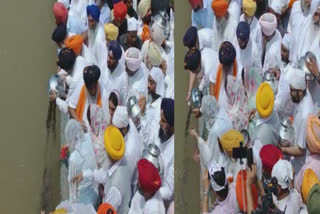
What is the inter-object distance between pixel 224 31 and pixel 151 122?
0.94m

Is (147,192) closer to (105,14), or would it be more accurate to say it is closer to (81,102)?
(81,102)

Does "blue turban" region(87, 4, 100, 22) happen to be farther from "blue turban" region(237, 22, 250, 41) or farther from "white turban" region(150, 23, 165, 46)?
"blue turban" region(237, 22, 250, 41)

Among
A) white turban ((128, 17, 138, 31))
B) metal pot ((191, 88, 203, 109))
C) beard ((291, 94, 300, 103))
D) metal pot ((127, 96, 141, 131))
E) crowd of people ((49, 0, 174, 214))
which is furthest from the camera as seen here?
white turban ((128, 17, 138, 31))

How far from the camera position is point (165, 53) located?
662cm

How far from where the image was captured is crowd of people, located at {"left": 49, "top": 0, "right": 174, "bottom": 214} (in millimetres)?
6133

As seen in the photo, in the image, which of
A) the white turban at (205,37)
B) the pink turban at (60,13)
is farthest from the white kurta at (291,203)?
the pink turban at (60,13)

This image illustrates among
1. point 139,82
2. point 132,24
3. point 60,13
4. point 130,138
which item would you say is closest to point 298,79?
point 130,138

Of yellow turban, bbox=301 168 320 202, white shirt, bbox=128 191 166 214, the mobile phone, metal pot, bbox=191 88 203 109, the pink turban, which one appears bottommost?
white shirt, bbox=128 191 166 214

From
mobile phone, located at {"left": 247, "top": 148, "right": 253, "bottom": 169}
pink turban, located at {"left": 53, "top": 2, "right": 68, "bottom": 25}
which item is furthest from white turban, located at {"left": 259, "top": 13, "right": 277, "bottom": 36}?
pink turban, located at {"left": 53, "top": 2, "right": 68, "bottom": 25}

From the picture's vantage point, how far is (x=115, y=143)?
6230 millimetres

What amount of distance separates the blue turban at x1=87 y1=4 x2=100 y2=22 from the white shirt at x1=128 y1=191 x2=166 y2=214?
176 centimetres

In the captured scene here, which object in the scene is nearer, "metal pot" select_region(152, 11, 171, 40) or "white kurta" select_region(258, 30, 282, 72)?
"white kurta" select_region(258, 30, 282, 72)

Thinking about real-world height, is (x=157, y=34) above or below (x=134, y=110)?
above

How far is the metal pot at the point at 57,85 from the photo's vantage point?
700cm
